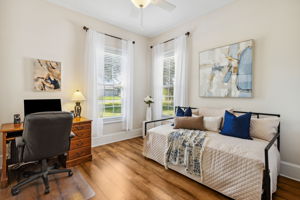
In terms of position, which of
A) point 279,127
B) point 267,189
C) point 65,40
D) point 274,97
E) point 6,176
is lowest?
point 6,176

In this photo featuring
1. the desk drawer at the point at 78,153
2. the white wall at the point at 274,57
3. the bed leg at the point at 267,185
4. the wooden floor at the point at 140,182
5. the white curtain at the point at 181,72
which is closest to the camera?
the bed leg at the point at 267,185

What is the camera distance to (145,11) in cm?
294

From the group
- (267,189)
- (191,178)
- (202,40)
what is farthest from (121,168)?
(202,40)

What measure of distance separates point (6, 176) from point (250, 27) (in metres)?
4.26

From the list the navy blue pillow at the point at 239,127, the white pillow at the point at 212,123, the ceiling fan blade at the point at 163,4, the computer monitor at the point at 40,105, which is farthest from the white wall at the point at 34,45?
the navy blue pillow at the point at 239,127

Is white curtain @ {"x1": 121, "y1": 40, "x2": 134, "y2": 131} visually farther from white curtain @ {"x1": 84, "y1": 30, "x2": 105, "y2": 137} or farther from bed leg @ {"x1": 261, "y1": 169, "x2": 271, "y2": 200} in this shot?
bed leg @ {"x1": 261, "y1": 169, "x2": 271, "y2": 200}

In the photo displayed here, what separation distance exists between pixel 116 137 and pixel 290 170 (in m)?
3.32

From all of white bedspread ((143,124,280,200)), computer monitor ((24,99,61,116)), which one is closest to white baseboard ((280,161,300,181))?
white bedspread ((143,124,280,200))

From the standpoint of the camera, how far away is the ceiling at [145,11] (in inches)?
105

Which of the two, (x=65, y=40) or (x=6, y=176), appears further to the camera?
(x=65, y=40)

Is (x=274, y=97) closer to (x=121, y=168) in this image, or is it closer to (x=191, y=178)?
(x=191, y=178)

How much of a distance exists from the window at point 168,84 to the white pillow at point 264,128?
1.86m

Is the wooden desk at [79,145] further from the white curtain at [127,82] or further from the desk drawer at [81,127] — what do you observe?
the white curtain at [127,82]

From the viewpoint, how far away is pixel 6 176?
6.15 feet
